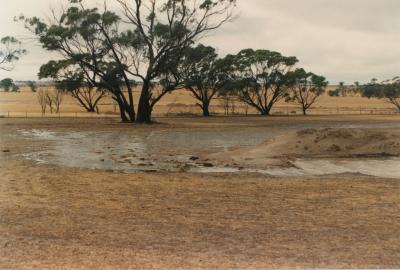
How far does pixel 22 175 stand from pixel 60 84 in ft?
129

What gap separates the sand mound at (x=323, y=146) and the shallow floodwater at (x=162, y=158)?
3.71ft

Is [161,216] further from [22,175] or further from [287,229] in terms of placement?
[22,175]

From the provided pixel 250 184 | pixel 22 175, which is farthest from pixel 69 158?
pixel 250 184

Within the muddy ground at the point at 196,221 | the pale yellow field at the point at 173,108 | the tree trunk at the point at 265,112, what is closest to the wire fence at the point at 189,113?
the pale yellow field at the point at 173,108

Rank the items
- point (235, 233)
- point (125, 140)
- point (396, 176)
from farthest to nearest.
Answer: point (125, 140), point (396, 176), point (235, 233)

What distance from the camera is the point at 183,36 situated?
48.0m

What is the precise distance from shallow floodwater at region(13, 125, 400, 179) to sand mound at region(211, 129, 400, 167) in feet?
3.71

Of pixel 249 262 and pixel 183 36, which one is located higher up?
pixel 183 36

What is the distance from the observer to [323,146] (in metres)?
22.4

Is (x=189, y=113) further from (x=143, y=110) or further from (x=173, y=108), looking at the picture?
(x=143, y=110)

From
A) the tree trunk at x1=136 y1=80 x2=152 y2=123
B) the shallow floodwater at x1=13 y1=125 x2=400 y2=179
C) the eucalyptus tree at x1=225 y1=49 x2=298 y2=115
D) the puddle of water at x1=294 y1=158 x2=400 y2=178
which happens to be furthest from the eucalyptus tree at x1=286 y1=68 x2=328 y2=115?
the puddle of water at x1=294 y1=158 x2=400 y2=178

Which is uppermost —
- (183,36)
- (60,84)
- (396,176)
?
(183,36)

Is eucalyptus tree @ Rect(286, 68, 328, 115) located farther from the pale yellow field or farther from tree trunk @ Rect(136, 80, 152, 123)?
tree trunk @ Rect(136, 80, 152, 123)

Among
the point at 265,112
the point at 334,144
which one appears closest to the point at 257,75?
the point at 265,112
